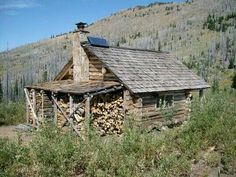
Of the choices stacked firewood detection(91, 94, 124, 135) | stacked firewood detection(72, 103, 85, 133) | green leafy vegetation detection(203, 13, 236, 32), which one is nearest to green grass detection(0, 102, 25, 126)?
stacked firewood detection(72, 103, 85, 133)

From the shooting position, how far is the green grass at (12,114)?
77.3 feet

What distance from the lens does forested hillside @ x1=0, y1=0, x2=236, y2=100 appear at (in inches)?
2913

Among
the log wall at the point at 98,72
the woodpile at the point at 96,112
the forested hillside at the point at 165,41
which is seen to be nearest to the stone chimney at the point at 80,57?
the log wall at the point at 98,72

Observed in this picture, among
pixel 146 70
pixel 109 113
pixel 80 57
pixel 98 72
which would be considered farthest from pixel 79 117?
pixel 146 70

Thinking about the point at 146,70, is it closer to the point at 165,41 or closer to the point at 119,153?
the point at 119,153

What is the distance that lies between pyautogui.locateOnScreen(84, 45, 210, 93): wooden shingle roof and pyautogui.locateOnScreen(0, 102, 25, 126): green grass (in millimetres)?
7220

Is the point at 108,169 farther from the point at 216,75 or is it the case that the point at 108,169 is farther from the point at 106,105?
the point at 216,75

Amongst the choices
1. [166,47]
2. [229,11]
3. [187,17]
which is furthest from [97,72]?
[187,17]

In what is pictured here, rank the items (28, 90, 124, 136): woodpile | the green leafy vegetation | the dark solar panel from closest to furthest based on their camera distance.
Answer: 1. (28, 90, 124, 136): woodpile
2. the dark solar panel
3. the green leafy vegetation

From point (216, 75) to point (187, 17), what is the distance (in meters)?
78.6

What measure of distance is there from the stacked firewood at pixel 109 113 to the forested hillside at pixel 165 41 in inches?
1574

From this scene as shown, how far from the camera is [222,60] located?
6912 cm

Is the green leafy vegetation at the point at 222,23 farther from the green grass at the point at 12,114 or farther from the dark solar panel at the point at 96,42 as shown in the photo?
the dark solar panel at the point at 96,42

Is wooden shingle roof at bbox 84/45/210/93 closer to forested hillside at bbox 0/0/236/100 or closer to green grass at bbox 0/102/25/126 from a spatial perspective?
green grass at bbox 0/102/25/126
